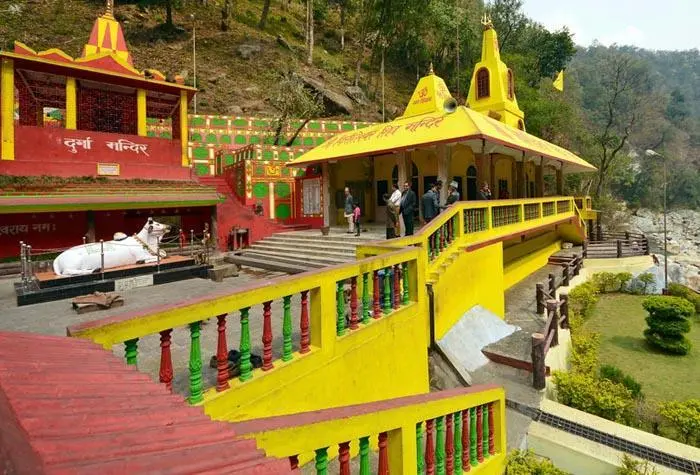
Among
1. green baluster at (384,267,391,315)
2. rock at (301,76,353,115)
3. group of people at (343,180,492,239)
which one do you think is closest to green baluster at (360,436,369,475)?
green baluster at (384,267,391,315)

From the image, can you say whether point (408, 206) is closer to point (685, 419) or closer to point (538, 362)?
point (538, 362)

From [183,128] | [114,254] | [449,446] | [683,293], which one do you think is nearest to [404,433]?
[449,446]

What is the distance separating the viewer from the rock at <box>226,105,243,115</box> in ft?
100

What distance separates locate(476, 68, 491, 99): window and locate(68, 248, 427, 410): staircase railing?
1924 cm

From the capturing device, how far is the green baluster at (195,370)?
2875 mm

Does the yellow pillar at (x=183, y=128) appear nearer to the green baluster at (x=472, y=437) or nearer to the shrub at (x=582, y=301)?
the green baluster at (x=472, y=437)

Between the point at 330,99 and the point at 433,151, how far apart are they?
19801mm

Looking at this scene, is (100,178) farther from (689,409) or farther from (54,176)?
(689,409)

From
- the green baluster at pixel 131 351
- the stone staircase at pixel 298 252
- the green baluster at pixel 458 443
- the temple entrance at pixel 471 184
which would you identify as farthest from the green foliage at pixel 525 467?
the temple entrance at pixel 471 184

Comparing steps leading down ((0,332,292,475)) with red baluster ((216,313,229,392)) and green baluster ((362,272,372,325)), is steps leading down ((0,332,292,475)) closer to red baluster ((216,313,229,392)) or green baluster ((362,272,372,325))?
red baluster ((216,313,229,392))

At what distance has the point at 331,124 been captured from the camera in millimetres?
26531

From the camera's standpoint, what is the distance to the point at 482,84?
70.1ft

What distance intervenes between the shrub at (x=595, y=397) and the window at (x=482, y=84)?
17973mm

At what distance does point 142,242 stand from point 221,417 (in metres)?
9.24
